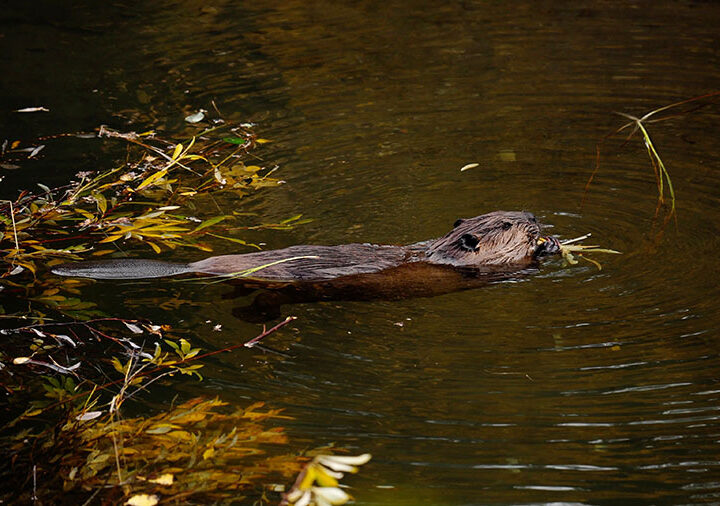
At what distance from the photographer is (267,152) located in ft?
21.4

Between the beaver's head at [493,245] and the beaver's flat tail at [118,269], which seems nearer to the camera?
the beaver's flat tail at [118,269]

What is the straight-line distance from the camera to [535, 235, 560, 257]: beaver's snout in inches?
198

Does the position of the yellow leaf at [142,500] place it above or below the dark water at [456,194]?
above

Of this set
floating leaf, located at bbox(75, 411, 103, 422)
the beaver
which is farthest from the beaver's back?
floating leaf, located at bbox(75, 411, 103, 422)

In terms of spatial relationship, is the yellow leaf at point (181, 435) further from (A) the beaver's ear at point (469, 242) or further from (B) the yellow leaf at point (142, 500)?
(A) the beaver's ear at point (469, 242)

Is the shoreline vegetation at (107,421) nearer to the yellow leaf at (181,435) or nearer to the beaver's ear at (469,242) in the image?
the yellow leaf at (181,435)

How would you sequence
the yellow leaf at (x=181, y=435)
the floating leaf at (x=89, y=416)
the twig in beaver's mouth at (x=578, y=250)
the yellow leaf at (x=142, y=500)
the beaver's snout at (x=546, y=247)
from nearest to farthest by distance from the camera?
the yellow leaf at (x=142, y=500) → the floating leaf at (x=89, y=416) → the yellow leaf at (x=181, y=435) → the twig in beaver's mouth at (x=578, y=250) → the beaver's snout at (x=546, y=247)

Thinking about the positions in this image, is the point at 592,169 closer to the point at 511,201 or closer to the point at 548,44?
the point at 511,201

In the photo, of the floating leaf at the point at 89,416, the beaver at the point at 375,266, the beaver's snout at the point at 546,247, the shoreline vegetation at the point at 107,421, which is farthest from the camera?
the beaver's snout at the point at 546,247

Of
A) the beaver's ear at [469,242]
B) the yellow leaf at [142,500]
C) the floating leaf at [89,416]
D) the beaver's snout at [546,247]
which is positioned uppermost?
the floating leaf at [89,416]

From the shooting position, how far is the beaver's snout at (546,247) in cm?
503

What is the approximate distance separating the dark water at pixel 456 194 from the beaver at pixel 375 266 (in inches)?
5.0

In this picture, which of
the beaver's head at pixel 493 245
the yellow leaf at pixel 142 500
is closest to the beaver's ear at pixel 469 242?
the beaver's head at pixel 493 245

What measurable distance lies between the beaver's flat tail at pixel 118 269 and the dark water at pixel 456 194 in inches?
11.2
